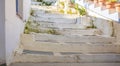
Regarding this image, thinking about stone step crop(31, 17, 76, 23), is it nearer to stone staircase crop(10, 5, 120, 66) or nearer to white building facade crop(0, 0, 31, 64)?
stone staircase crop(10, 5, 120, 66)

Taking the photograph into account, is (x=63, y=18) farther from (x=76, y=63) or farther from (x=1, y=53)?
(x=1, y=53)

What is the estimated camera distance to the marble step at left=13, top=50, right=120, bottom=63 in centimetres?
497

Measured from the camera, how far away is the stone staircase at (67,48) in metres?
5.06

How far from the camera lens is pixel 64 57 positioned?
511 cm

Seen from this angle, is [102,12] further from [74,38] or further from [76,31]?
[74,38]

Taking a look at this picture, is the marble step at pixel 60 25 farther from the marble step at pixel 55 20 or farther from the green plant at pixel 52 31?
the green plant at pixel 52 31

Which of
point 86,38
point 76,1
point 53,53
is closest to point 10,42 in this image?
point 53,53

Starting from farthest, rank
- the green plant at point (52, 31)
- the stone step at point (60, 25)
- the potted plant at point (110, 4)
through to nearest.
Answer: the stone step at point (60, 25)
the potted plant at point (110, 4)
the green plant at point (52, 31)

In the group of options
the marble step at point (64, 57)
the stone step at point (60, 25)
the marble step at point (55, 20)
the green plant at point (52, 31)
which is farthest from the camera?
the marble step at point (55, 20)

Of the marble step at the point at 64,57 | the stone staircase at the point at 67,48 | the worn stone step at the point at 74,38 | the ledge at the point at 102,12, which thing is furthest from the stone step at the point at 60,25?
the marble step at the point at 64,57

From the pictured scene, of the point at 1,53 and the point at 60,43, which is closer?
the point at 1,53

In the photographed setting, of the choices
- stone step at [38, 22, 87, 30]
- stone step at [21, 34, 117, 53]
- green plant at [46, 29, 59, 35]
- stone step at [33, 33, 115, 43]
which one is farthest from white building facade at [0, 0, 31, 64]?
stone step at [38, 22, 87, 30]

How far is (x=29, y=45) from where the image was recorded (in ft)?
18.8

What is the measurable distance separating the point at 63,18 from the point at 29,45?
3.11 m
